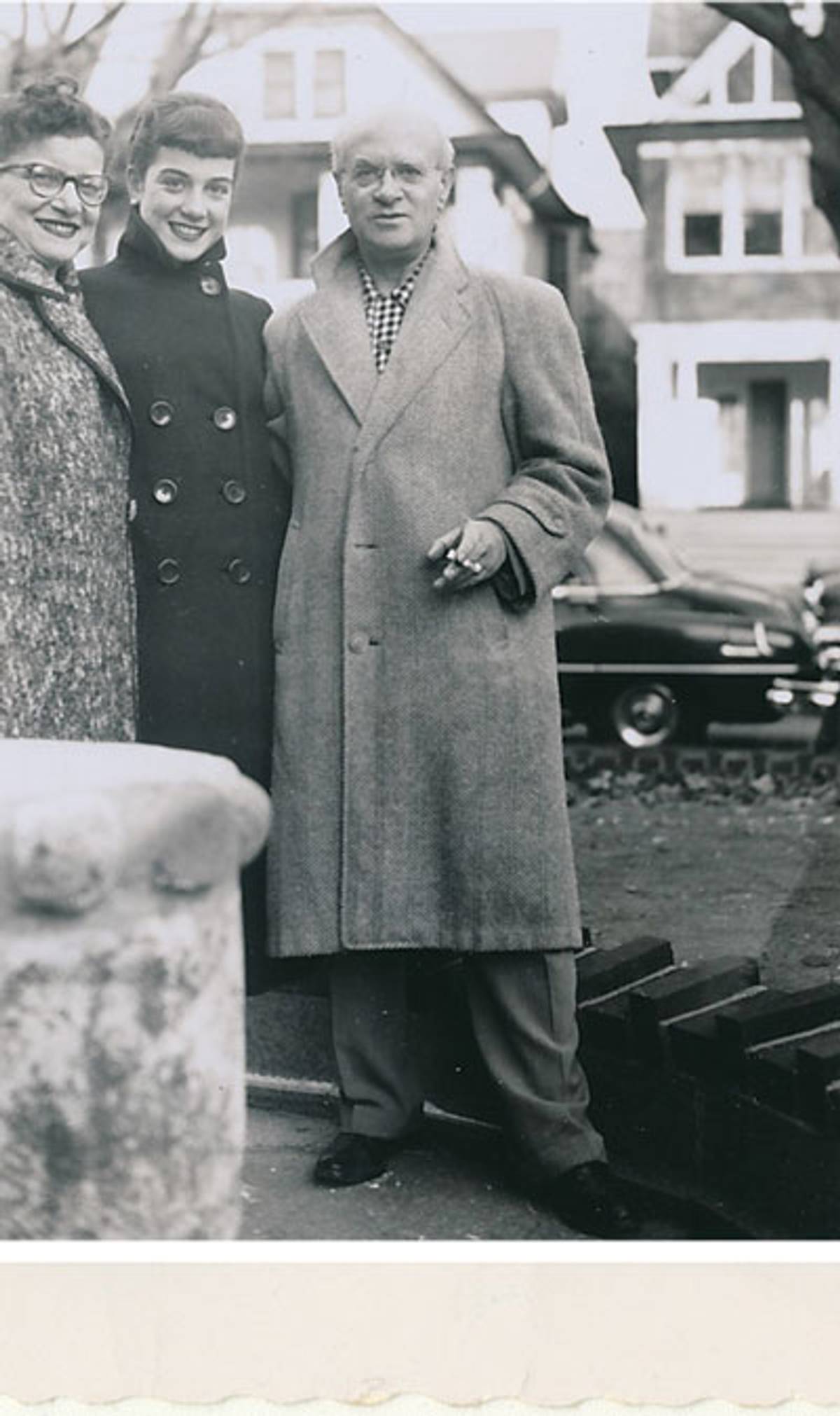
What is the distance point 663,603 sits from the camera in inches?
162

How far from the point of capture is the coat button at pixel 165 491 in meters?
3.66

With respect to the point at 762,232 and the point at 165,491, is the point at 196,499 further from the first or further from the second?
the point at 762,232

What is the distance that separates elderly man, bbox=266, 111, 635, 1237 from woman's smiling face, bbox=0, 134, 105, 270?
1.36 feet

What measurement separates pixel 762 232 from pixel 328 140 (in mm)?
799

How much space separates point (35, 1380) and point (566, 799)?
1.33m

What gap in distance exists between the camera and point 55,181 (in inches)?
144

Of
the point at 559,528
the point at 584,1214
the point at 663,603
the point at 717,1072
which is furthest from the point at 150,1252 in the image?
the point at 663,603

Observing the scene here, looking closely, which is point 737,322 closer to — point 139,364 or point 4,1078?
point 139,364

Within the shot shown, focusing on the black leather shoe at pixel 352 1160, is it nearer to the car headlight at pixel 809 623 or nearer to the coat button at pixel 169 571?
the coat button at pixel 169 571

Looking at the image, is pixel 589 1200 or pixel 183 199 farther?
pixel 183 199

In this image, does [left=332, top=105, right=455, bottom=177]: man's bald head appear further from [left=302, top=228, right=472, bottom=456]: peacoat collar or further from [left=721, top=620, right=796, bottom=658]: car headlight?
[left=721, top=620, right=796, bottom=658]: car headlight

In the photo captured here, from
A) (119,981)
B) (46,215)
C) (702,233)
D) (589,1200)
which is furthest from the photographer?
(702,233)

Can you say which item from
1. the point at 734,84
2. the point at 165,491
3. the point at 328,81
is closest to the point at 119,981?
A: the point at 165,491

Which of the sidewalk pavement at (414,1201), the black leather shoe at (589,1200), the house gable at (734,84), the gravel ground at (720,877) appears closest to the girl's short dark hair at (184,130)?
the house gable at (734,84)
